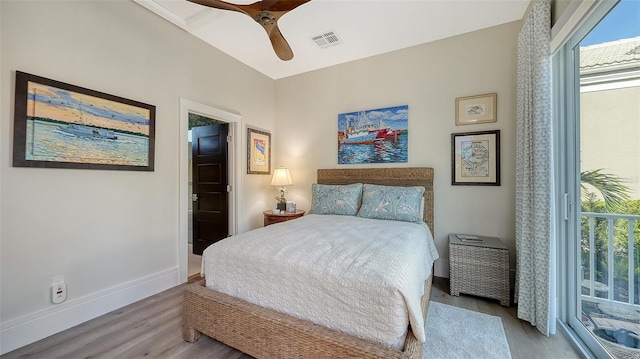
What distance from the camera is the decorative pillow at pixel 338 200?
3029mm

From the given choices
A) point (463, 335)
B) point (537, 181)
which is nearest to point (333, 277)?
point (463, 335)

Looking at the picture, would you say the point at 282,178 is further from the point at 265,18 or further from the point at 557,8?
the point at 557,8

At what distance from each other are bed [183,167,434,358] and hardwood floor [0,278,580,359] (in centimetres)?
13

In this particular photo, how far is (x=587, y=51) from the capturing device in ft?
5.64

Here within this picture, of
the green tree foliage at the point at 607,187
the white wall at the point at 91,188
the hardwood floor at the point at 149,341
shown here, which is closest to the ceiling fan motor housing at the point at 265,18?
the white wall at the point at 91,188

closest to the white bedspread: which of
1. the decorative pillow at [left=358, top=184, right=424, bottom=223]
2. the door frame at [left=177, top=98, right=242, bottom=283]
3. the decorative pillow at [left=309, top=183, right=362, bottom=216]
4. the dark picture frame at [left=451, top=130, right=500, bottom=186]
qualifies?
the decorative pillow at [left=358, top=184, right=424, bottom=223]

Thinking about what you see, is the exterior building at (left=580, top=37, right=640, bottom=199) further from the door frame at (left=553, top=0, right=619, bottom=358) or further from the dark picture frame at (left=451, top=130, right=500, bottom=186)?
the dark picture frame at (left=451, top=130, right=500, bottom=186)

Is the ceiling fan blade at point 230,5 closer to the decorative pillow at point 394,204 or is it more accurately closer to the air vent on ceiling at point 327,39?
the air vent on ceiling at point 327,39

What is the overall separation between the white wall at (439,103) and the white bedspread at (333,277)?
1.34 metres

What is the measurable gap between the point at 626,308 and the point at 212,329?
8.34ft

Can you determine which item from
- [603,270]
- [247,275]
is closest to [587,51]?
[603,270]

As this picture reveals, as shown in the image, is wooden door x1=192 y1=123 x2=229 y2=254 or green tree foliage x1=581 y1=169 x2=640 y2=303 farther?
wooden door x1=192 y1=123 x2=229 y2=254

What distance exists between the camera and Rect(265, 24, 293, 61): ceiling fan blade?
207 cm

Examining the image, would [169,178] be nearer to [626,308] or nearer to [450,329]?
[450,329]
